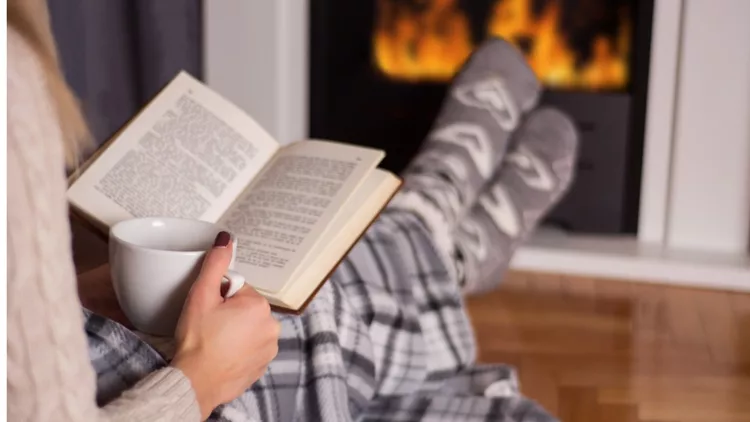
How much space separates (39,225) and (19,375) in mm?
86

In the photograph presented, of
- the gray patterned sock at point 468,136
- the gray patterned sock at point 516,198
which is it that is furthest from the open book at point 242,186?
the gray patterned sock at point 516,198

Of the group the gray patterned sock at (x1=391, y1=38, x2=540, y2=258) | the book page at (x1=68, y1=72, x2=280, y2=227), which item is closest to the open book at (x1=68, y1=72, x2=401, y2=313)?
the book page at (x1=68, y1=72, x2=280, y2=227)

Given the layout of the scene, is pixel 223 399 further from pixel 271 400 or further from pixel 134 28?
pixel 134 28

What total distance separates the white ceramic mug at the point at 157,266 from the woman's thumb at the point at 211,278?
0.02 m

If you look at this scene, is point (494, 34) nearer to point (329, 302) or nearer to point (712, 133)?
point (712, 133)

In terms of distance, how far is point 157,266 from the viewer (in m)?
0.73

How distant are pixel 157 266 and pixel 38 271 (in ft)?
0.61

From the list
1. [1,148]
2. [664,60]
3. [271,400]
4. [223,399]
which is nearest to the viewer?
[1,148]

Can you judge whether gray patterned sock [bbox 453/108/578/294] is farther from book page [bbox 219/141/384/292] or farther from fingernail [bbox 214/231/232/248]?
fingernail [bbox 214/231/232/248]

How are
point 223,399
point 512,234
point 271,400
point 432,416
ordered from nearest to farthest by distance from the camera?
point 223,399 → point 271,400 → point 432,416 → point 512,234

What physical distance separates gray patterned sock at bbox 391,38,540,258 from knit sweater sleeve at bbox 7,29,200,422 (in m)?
0.68

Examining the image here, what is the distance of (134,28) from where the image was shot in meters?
1.78

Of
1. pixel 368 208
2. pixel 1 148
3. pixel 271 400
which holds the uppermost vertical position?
pixel 1 148

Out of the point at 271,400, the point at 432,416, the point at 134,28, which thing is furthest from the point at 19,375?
the point at 134,28
